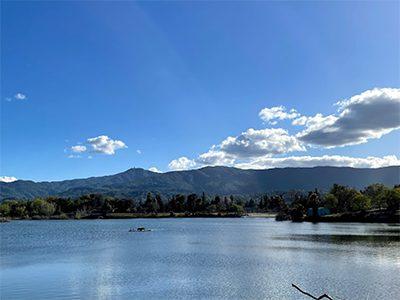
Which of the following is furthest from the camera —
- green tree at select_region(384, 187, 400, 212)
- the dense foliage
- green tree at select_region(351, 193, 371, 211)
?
green tree at select_region(351, 193, 371, 211)

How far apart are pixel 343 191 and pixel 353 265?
150m

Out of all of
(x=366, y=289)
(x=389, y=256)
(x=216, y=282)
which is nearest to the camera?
(x=366, y=289)

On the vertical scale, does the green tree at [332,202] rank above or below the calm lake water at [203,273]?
above

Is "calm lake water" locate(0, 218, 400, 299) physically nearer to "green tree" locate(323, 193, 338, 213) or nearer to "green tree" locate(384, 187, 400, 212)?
"green tree" locate(384, 187, 400, 212)

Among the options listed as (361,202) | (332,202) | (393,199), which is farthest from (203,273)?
(332,202)

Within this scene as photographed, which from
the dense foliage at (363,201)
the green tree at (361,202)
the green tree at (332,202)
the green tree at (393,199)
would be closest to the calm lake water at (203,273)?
the green tree at (393,199)

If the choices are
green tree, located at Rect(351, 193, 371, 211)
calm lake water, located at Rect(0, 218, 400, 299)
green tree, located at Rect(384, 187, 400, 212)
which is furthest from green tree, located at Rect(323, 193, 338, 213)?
calm lake water, located at Rect(0, 218, 400, 299)

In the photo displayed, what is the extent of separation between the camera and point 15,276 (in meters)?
49.2

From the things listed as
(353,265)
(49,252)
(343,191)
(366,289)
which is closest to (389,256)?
Answer: (353,265)

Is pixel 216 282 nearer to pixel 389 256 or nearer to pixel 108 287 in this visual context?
pixel 108 287

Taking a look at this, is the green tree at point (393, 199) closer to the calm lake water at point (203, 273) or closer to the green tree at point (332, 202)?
the green tree at point (332, 202)

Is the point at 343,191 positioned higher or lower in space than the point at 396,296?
higher

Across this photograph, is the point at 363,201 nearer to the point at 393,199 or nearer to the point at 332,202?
the point at 332,202

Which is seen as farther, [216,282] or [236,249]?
[236,249]
